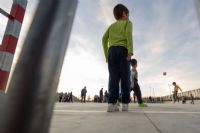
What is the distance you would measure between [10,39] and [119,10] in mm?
2425

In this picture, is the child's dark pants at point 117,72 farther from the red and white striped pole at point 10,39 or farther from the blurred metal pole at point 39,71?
the blurred metal pole at point 39,71

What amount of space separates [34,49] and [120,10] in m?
3.67

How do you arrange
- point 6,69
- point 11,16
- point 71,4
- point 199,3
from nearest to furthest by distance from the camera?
1. point 71,4
2. point 199,3
3. point 6,69
4. point 11,16

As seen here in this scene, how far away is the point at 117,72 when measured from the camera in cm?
372

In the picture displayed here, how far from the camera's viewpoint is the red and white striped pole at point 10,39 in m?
1.68

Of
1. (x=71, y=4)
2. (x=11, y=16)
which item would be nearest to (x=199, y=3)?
(x=71, y=4)

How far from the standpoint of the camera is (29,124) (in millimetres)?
256

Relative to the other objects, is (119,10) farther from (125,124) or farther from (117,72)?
(125,124)

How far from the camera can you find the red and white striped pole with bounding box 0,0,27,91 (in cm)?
168

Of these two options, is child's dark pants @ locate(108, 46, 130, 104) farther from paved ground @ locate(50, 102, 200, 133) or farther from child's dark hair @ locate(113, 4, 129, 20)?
paved ground @ locate(50, 102, 200, 133)

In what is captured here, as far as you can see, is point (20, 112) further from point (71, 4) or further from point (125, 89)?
point (125, 89)

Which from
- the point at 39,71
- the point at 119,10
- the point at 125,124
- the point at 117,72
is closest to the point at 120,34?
the point at 119,10

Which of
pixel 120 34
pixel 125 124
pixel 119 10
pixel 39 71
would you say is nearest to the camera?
pixel 39 71

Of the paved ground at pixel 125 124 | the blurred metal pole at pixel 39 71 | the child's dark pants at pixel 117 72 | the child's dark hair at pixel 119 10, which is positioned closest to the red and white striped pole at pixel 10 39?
the paved ground at pixel 125 124
